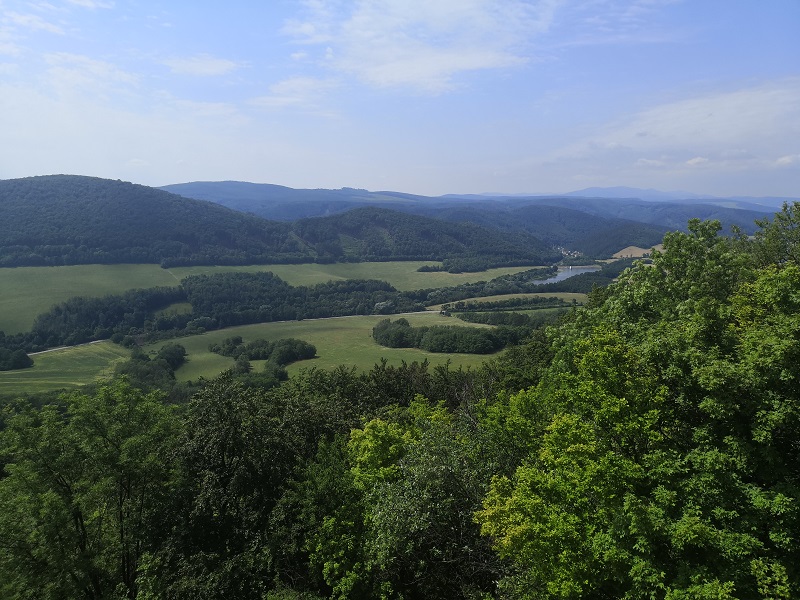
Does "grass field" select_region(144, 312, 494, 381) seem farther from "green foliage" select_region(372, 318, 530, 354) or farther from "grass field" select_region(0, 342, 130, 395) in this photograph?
"grass field" select_region(0, 342, 130, 395)

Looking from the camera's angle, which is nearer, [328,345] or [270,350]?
[270,350]

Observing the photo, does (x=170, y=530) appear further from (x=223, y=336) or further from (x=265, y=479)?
(x=223, y=336)

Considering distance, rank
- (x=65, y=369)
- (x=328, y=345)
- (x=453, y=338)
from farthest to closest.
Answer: (x=328, y=345), (x=453, y=338), (x=65, y=369)

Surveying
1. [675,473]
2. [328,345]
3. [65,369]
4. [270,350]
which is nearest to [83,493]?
[675,473]

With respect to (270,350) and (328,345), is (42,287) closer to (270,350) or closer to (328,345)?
(270,350)

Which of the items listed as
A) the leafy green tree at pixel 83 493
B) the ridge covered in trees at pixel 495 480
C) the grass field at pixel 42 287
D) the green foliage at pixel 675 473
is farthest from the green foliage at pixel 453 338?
the grass field at pixel 42 287
